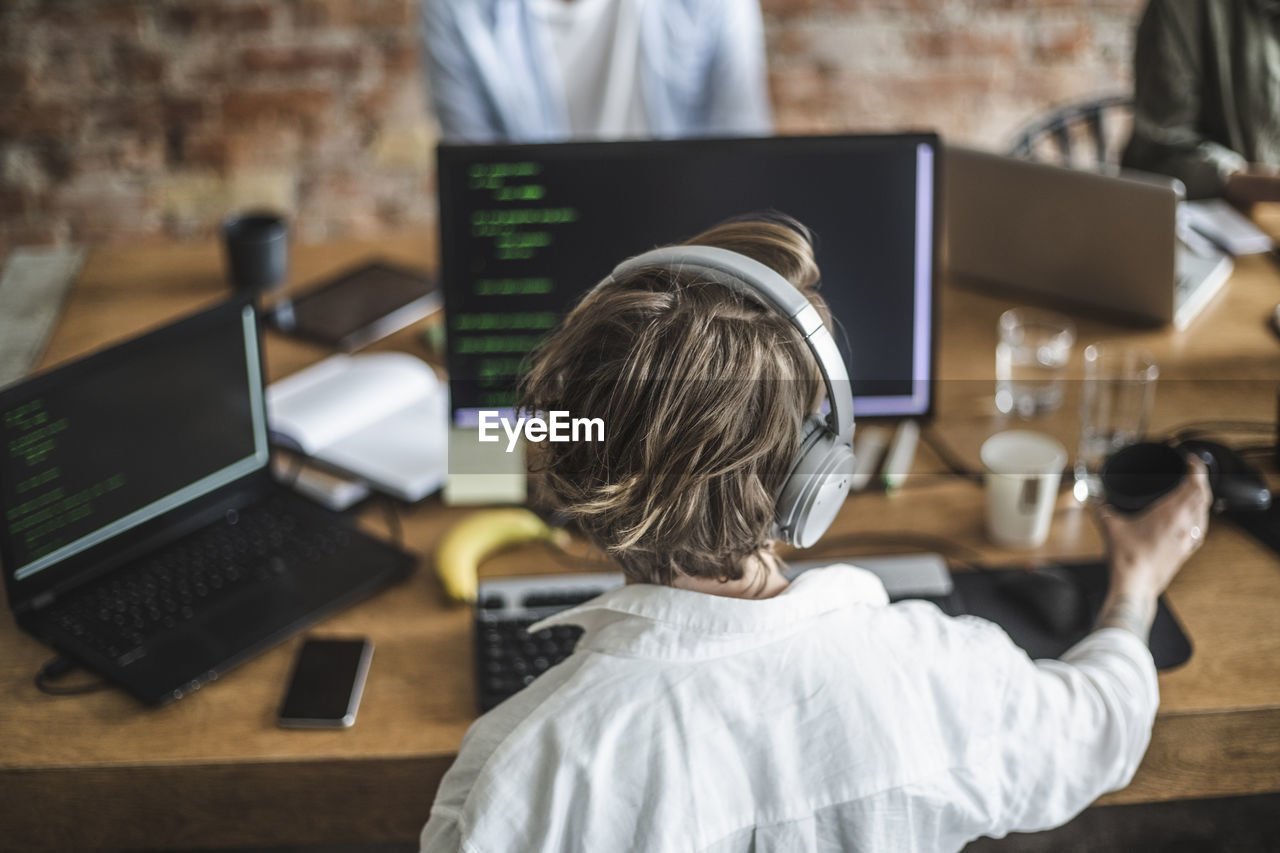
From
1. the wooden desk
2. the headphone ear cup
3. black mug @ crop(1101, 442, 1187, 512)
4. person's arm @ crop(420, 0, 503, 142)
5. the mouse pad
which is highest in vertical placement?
person's arm @ crop(420, 0, 503, 142)

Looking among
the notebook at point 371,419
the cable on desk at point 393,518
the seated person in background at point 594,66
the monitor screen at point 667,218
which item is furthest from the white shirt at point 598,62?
the cable on desk at point 393,518

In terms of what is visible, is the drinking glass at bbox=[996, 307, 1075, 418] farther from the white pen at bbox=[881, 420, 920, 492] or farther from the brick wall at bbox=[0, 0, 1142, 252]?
the brick wall at bbox=[0, 0, 1142, 252]

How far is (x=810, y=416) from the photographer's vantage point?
871mm

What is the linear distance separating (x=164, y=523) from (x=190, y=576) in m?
0.07

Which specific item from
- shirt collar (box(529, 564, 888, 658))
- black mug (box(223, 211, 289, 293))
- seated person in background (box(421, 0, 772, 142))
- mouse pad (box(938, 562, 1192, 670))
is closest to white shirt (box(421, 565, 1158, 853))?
shirt collar (box(529, 564, 888, 658))

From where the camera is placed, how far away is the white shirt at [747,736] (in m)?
0.82

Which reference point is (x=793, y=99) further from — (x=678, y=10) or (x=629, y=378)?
(x=629, y=378)

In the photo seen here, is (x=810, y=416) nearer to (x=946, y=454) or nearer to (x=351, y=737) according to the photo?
(x=351, y=737)

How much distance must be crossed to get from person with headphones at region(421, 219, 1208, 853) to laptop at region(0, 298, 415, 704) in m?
0.43

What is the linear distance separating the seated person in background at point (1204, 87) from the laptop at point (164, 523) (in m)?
1.70

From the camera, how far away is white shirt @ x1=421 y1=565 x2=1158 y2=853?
2.69ft

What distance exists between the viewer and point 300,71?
2.90 meters

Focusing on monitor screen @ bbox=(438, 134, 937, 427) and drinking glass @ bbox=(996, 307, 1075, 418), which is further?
drinking glass @ bbox=(996, 307, 1075, 418)

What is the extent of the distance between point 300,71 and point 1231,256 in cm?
210
